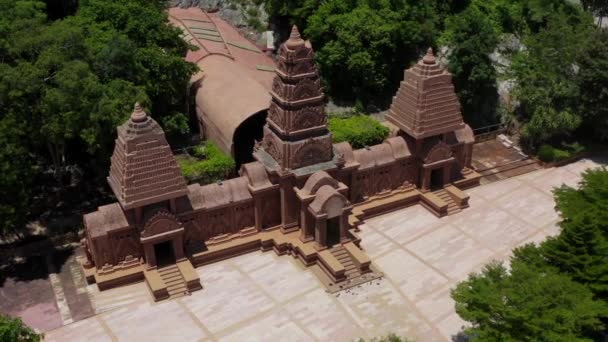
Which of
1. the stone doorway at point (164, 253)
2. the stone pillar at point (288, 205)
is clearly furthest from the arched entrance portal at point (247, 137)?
the stone doorway at point (164, 253)

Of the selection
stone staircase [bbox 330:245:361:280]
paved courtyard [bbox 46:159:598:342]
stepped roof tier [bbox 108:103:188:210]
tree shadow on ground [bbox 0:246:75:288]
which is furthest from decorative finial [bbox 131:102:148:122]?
stone staircase [bbox 330:245:361:280]

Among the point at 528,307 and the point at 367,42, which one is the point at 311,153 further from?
the point at 367,42

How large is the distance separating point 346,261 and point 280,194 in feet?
15.3

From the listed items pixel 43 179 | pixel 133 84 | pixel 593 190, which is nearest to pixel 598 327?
pixel 593 190

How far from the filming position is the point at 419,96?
33469mm

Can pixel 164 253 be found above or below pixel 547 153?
below

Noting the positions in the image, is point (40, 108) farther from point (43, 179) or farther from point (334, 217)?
point (334, 217)

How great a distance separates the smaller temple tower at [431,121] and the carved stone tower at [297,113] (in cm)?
564

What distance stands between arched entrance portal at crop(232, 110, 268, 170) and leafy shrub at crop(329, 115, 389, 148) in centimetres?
453

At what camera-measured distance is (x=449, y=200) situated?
35.6m

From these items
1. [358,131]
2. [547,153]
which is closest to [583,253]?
[547,153]

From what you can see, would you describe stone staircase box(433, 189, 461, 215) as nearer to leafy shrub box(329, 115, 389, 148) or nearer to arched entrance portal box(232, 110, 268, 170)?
leafy shrub box(329, 115, 389, 148)

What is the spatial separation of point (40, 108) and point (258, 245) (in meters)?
12.4

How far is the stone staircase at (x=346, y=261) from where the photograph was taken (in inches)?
1177
